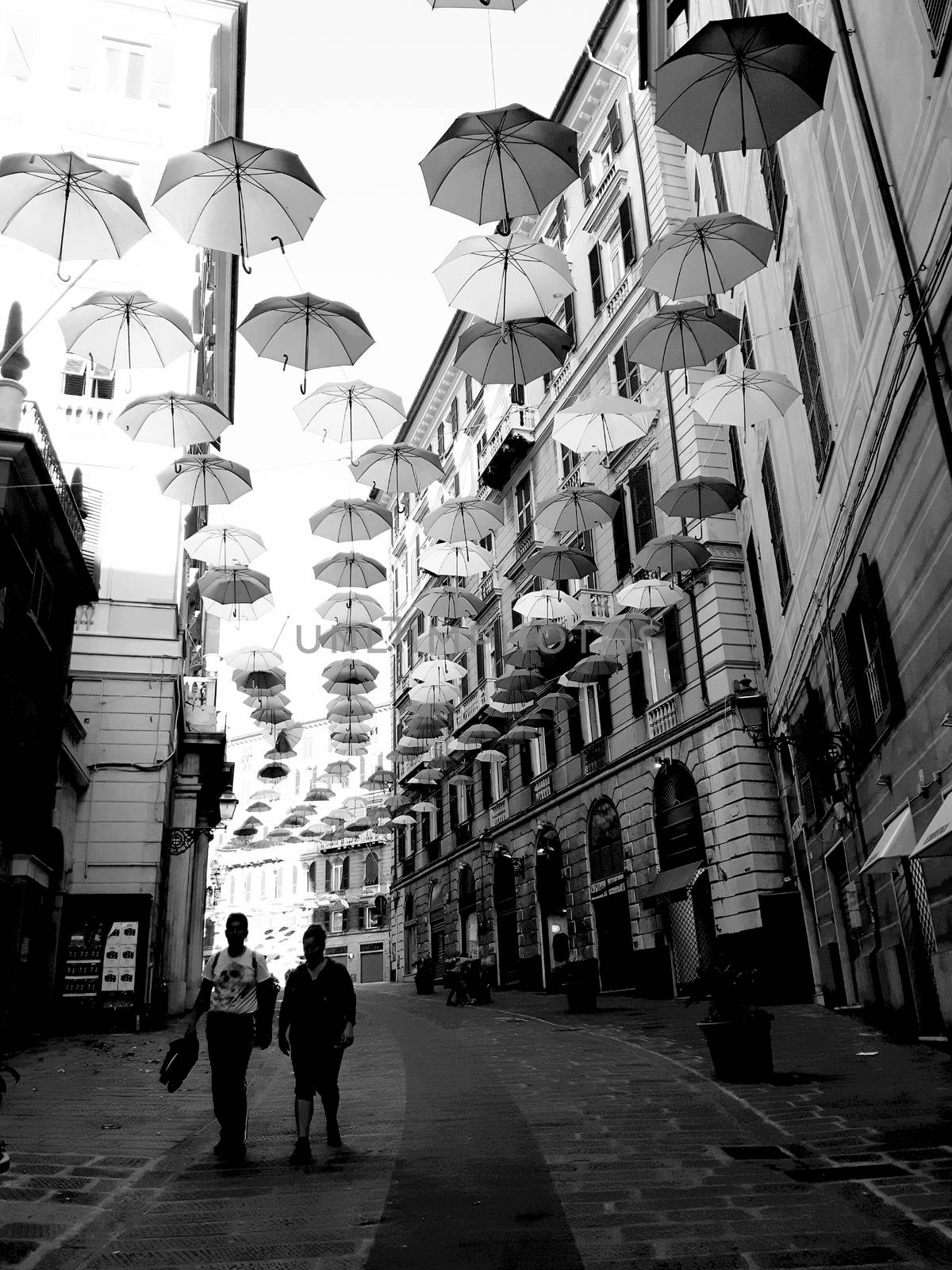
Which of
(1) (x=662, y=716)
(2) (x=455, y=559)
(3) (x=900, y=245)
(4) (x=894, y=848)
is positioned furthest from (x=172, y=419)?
(1) (x=662, y=716)

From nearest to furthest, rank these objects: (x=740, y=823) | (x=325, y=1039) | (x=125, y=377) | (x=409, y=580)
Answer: (x=325, y=1039)
(x=740, y=823)
(x=125, y=377)
(x=409, y=580)

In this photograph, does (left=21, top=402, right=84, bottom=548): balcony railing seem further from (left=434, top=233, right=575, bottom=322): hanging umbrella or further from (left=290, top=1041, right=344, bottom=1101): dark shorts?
(left=290, top=1041, right=344, bottom=1101): dark shorts

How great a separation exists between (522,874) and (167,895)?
13.0 m

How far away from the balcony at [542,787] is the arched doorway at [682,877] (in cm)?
697

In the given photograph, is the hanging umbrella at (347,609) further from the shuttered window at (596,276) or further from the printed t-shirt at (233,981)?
the shuttered window at (596,276)

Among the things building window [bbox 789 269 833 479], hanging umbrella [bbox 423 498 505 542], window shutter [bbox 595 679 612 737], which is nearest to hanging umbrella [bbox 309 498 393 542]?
hanging umbrella [bbox 423 498 505 542]

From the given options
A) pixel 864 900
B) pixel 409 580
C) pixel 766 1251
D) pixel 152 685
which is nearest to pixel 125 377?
pixel 152 685

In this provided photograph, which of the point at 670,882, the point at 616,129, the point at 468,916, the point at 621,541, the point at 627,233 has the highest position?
the point at 616,129

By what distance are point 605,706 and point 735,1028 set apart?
777 inches

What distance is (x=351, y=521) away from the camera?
53.5 feet

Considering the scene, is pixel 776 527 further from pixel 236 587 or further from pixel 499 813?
pixel 499 813

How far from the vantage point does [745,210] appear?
59.2 ft

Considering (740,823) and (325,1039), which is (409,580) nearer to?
(740,823)

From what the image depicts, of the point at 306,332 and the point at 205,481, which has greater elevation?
the point at 205,481
